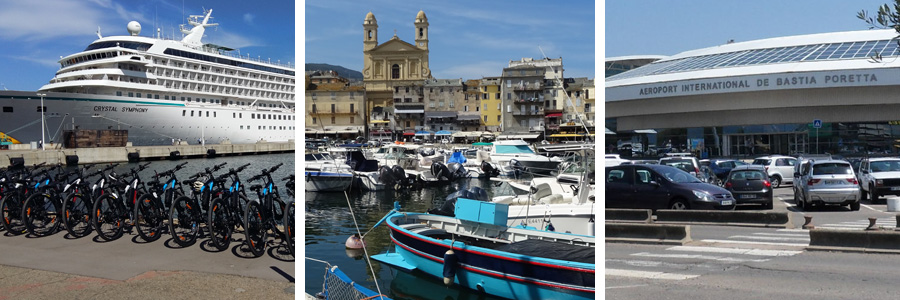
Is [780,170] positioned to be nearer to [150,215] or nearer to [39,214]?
[150,215]

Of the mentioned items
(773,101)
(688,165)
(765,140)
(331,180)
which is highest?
(773,101)

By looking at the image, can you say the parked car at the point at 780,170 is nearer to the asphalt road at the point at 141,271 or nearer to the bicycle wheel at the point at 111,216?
the asphalt road at the point at 141,271

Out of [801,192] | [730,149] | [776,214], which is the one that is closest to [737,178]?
[801,192]

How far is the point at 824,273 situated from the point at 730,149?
29.7 m

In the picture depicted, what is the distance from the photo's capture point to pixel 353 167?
70.9 feet

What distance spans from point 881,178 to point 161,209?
13.2 m

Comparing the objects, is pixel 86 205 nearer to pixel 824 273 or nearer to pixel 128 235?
pixel 128 235

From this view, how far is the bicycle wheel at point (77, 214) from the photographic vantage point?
745 centimetres

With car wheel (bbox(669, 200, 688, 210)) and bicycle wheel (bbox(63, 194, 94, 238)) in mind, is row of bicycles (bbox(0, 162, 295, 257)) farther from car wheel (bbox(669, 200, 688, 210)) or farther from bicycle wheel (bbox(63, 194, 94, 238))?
car wheel (bbox(669, 200, 688, 210))

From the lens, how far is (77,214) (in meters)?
7.65

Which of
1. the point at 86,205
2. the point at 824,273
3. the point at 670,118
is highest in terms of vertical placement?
the point at 670,118

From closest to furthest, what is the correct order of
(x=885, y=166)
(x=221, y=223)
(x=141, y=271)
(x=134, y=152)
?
(x=141, y=271) → (x=221, y=223) → (x=885, y=166) → (x=134, y=152)

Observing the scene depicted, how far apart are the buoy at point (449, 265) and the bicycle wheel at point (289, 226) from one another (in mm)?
1412

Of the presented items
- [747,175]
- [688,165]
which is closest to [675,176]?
[747,175]
